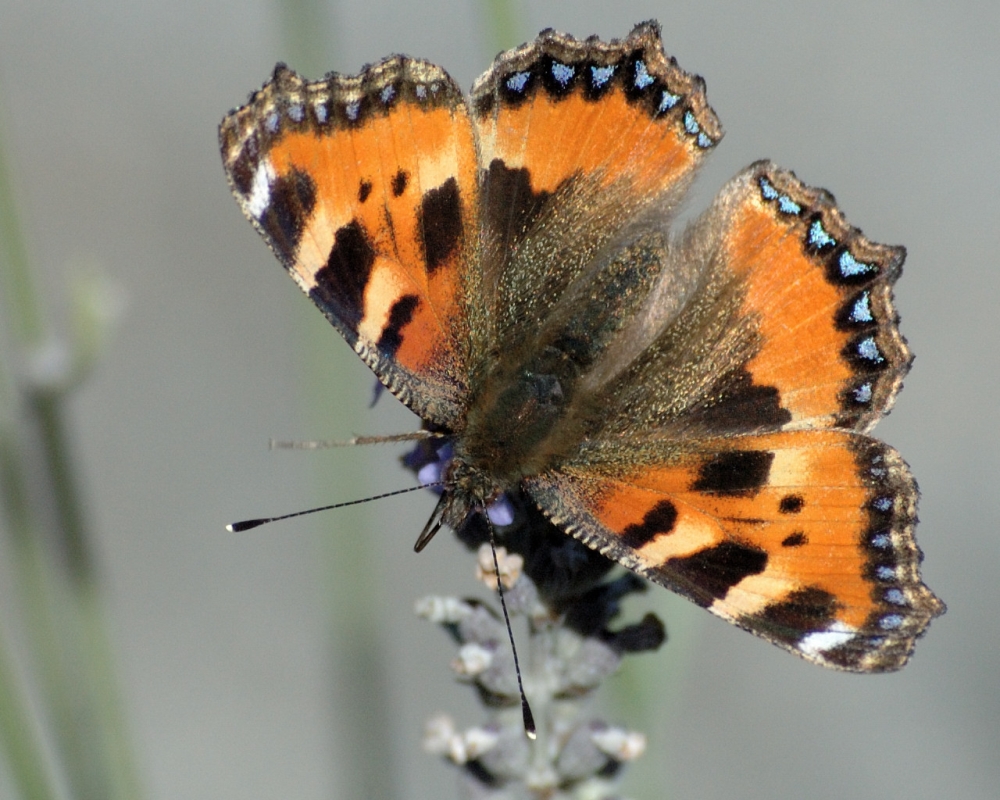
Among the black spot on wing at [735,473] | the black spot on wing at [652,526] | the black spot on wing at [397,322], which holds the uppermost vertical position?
the black spot on wing at [397,322]

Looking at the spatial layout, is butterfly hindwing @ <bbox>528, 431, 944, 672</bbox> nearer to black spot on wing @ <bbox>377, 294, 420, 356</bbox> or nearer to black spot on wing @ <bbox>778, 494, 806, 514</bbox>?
black spot on wing @ <bbox>778, 494, 806, 514</bbox>

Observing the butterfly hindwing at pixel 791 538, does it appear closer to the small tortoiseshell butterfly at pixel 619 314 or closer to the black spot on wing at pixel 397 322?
the small tortoiseshell butterfly at pixel 619 314

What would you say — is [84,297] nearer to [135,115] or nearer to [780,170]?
[780,170]

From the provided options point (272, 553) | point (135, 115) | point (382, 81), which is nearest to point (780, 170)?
point (382, 81)

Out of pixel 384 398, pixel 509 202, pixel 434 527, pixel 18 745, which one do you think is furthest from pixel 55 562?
pixel 384 398

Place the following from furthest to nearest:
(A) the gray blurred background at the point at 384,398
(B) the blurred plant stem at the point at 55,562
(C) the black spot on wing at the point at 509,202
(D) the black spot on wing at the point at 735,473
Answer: (A) the gray blurred background at the point at 384,398, (C) the black spot on wing at the point at 509,202, (B) the blurred plant stem at the point at 55,562, (D) the black spot on wing at the point at 735,473

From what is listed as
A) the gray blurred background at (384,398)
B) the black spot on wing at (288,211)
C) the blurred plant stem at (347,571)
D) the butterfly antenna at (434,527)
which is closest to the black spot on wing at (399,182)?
the black spot on wing at (288,211)

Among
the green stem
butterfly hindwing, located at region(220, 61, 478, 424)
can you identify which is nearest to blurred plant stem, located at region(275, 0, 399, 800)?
butterfly hindwing, located at region(220, 61, 478, 424)
